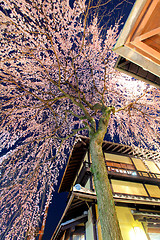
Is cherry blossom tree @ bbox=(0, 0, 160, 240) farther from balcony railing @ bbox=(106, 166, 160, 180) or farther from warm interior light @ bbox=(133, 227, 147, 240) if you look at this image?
warm interior light @ bbox=(133, 227, 147, 240)

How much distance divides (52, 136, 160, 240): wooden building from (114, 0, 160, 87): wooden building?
538 cm

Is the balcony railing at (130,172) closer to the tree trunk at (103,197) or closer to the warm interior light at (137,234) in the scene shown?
the warm interior light at (137,234)

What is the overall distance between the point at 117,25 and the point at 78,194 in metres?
8.45

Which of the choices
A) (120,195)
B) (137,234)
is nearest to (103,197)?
(120,195)

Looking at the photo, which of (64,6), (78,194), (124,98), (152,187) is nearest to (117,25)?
(64,6)

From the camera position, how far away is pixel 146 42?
178cm

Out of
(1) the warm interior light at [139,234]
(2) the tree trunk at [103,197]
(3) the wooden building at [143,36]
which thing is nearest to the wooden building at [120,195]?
(1) the warm interior light at [139,234]

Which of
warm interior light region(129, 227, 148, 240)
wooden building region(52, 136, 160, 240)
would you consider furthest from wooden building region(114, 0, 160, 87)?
warm interior light region(129, 227, 148, 240)

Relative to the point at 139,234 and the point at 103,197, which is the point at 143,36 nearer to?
the point at 103,197

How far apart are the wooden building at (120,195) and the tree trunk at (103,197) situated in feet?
8.46

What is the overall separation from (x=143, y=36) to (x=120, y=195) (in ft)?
23.6

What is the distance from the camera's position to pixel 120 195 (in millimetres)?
6387

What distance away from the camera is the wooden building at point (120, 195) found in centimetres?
588

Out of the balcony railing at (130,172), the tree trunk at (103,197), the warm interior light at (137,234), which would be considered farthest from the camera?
the balcony railing at (130,172)
